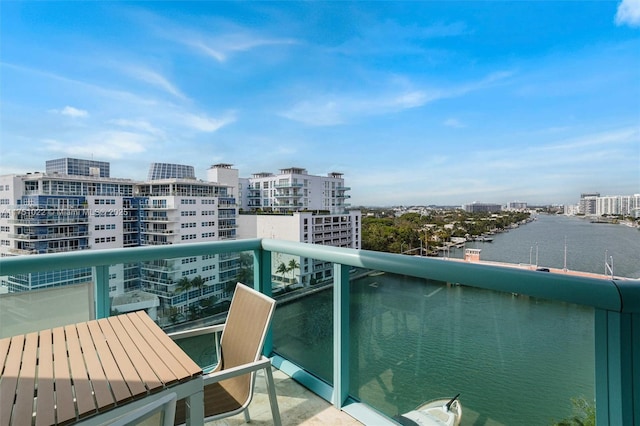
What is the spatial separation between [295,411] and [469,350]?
3.79 feet

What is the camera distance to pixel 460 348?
1.56 meters

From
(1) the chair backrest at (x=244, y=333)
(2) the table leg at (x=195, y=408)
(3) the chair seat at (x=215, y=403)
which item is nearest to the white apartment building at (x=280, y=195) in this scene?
(1) the chair backrest at (x=244, y=333)

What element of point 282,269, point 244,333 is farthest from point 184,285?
point 244,333

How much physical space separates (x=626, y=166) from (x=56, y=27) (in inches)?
1058

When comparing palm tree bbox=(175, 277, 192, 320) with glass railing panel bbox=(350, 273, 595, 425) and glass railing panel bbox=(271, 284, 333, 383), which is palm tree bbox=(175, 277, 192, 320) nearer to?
glass railing panel bbox=(271, 284, 333, 383)

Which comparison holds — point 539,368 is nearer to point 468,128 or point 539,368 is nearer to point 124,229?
point 468,128

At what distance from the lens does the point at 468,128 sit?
81.6ft

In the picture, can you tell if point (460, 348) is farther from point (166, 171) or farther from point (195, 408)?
point (166, 171)

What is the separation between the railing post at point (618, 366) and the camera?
3.53 feet

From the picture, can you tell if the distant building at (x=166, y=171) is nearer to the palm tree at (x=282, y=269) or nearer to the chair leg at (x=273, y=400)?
the palm tree at (x=282, y=269)

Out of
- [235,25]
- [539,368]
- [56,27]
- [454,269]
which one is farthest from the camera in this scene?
[235,25]

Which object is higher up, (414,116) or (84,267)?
(414,116)

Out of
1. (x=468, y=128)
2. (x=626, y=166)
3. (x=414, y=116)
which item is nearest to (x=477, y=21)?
(x=414, y=116)

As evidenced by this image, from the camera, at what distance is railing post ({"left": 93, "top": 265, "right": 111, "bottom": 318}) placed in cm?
208
